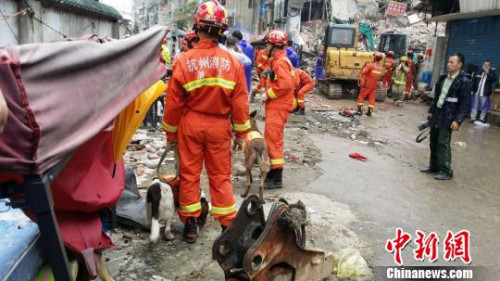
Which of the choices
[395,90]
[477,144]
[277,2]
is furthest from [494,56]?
[277,2]

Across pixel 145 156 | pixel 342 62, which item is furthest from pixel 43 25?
pixel 342 62

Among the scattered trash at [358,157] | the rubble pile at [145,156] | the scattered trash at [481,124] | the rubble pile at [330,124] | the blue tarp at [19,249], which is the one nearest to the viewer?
the blue tarp at [19,249]

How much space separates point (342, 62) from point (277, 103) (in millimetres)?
10709

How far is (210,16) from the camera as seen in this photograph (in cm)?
359

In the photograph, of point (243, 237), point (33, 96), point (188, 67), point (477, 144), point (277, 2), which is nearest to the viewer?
point (33, 96)

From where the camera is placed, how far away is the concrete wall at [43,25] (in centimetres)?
853

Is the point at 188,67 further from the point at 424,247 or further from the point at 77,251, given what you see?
the point at 424,247

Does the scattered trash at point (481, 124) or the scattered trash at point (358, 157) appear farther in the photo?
the scattered trash at point (481, 124)

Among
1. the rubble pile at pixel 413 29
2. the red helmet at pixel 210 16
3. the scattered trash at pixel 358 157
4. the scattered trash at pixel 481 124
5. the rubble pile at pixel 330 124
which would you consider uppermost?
the rubble pile at pixel 413 29

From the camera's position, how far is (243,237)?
9.94 feet

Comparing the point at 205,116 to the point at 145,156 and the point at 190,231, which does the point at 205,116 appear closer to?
the point at 190,231

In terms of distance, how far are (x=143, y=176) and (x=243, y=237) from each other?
3007 mm

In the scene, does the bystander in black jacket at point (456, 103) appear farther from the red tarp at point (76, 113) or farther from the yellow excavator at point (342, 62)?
the yellow excavator at point (342, 62)

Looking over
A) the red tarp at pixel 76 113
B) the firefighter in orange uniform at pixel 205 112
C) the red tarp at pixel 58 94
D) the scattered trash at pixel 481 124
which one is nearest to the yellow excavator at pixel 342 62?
the scattered trash at pixel 481 124
